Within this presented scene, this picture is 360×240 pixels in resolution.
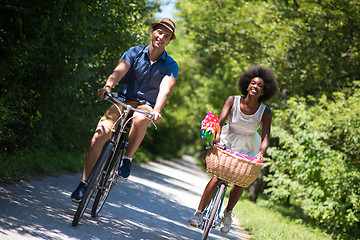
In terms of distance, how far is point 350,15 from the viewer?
575 inches

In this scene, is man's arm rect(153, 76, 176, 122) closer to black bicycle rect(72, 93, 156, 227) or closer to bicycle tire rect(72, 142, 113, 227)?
black bicycle rect(72, 93, 156, 227)

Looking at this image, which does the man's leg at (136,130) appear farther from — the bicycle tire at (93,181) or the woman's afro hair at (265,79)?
the woman's afro hair at (265,79)

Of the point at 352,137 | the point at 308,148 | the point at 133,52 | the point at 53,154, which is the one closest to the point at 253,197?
the point at 308,148

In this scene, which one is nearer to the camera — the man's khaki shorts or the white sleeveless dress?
the man's khaki shorts

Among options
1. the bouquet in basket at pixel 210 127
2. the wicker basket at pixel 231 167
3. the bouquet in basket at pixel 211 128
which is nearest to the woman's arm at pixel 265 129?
the bouquet in basket at pixel 211 128

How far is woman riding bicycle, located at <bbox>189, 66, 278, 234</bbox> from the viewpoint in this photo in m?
5.85

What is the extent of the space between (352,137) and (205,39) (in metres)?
8.94

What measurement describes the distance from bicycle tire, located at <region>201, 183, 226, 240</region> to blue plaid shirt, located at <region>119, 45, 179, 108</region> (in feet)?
4.39

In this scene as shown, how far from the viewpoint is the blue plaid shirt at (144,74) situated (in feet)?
18.7

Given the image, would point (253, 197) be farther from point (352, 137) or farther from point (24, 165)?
point (24, 165)

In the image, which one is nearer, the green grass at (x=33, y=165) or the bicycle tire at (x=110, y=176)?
the bicycle tire at (x=110, y=176)

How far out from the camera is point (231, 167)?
5367mm

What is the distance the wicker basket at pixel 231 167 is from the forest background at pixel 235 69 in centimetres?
241

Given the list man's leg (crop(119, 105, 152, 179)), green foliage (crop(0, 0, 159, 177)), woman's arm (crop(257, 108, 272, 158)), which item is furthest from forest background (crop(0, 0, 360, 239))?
woman's arm (crop(257, 108, 272, 158))
